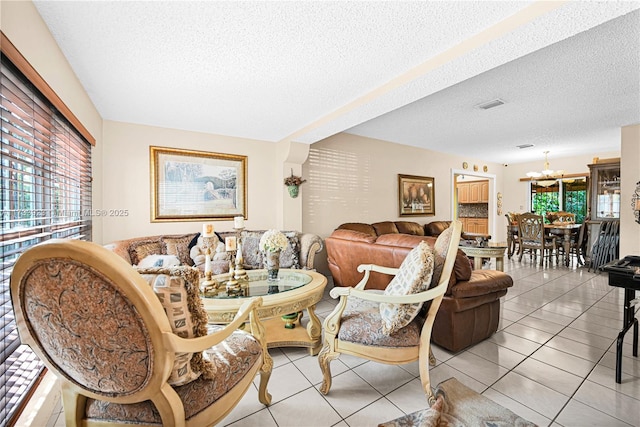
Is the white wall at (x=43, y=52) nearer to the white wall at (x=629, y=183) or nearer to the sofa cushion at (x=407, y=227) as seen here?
the sofa cushion at (x=407, y=227)

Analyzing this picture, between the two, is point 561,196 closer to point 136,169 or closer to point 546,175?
point 546,175

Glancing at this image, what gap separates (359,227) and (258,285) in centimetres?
277

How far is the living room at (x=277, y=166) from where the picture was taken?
199 centimetres

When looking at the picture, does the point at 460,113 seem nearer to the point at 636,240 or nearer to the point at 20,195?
the point at 636,240

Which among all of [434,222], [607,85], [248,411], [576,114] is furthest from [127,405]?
[434,222]

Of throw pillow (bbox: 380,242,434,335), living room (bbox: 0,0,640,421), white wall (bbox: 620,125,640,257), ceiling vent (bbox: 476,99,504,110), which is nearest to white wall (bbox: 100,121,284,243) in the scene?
living room (bbox: 0,0,640,421)

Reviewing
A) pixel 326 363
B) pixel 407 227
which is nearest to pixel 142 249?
pixel 326 363

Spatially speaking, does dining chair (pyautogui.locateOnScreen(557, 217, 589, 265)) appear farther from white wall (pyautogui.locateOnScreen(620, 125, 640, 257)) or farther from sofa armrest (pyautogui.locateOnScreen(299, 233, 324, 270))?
sofa armrest (pyautogui.locateOnScreen(299, 233, 324, 270))

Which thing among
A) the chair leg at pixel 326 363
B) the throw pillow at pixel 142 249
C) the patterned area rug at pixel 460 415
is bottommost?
the chair leg at pixel 326 363

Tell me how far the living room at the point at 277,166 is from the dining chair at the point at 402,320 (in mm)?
2331

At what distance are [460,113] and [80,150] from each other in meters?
4.46

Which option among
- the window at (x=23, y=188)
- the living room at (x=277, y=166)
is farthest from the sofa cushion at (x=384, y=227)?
the window at (x=23, y=188)

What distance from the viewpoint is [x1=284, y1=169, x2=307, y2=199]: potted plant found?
13.9ft

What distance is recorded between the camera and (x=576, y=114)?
3.74 meters
